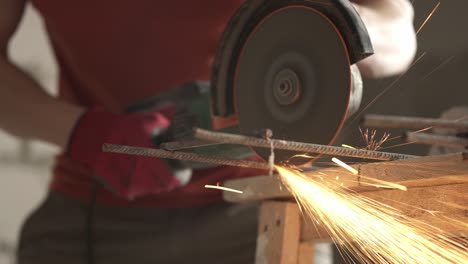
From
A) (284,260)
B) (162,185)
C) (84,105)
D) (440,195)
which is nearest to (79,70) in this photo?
(84,105)

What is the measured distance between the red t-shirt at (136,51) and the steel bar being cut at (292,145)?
2.66ft

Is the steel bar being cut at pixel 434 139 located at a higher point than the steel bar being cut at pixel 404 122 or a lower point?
lower

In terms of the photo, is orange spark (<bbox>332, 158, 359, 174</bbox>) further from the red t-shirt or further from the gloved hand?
the red t-shirt

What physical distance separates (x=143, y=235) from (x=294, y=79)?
982mm

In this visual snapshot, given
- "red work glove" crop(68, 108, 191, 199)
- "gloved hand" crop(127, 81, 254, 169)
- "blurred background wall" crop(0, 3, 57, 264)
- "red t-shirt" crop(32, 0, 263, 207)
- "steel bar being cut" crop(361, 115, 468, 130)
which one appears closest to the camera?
"steel bar being cut" crop(361, 115, 468, 130)

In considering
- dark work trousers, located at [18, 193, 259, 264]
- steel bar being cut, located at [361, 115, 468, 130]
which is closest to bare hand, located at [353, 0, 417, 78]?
steel bar being cut, located at [361, 115, 468, 130]

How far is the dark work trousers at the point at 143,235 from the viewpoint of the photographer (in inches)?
72.0

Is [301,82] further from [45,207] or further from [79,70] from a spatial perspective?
[45,207]

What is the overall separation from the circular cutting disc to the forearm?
800 millimetres

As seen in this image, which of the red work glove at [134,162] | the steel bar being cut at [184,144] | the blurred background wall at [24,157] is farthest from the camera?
the blurred background wall at [24,157]

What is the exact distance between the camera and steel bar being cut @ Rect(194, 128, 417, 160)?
805 mm

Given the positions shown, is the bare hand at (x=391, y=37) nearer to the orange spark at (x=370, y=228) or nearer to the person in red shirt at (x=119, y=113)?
the orange spark at (x=370, y=228)

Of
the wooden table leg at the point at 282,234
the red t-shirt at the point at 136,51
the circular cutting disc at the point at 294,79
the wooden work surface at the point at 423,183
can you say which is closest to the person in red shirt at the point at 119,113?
the red t-shirt at the point at 136,51

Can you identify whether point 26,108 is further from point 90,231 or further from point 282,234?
point 282,234
